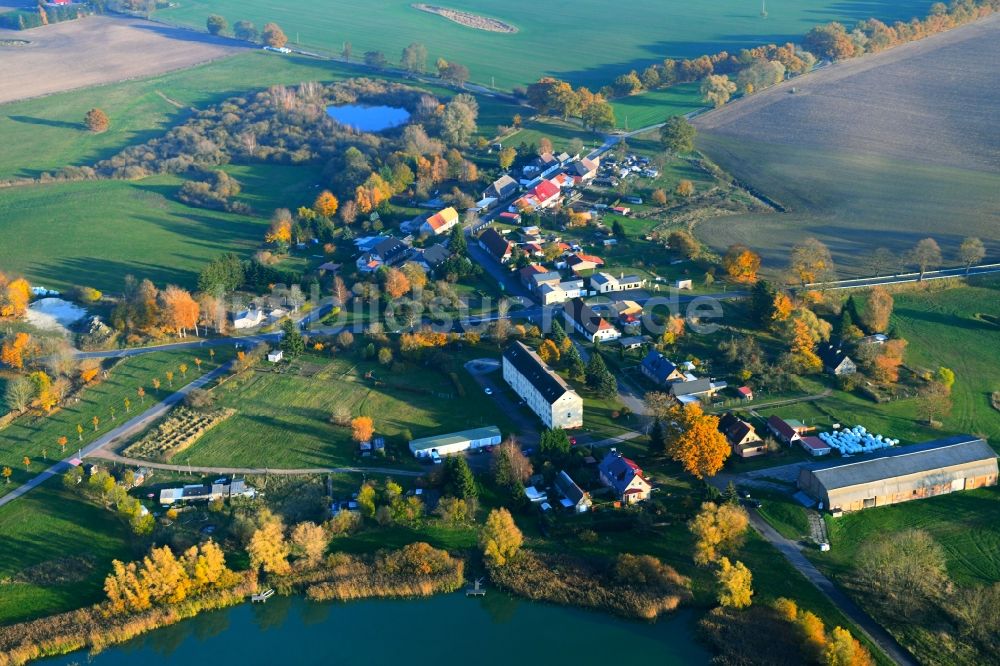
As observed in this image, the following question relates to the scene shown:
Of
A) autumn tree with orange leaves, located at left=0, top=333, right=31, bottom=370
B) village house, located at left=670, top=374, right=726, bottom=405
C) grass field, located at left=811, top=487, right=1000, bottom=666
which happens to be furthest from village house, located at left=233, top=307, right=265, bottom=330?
grass field, located at left=811, top=487, right=1000, bottom=666

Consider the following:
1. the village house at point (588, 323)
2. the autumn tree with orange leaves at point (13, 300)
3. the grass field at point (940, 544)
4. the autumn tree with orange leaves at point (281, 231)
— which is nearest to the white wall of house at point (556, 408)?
the village house at point (588, 323)

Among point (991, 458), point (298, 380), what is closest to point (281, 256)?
point (298, 380)

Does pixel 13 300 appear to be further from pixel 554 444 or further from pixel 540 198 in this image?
pixel 540 198

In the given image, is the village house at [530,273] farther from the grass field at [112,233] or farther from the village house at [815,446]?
the village house at [815,446]

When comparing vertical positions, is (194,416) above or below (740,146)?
below

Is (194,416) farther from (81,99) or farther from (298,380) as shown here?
(81,99)

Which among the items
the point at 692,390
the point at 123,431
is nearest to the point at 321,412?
the point at 123,431

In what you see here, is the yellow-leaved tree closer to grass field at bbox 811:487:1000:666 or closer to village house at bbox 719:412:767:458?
grass field at bbox 811:487:1000:666
